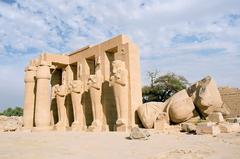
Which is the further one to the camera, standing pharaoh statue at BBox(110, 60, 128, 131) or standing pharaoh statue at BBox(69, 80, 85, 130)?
standing pharaoh statue at BBox(69, 80, 85, 130)

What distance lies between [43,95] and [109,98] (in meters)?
4.52

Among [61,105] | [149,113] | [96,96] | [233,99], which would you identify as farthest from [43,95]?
[233,99]

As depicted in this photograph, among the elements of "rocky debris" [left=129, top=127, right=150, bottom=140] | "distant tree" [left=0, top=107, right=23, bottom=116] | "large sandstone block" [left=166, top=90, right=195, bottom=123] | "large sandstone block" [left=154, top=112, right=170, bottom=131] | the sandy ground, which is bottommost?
the sandy ground

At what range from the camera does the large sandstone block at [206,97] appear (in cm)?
1266

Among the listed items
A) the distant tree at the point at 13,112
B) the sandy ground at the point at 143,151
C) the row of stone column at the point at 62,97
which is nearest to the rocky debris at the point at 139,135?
the sandy ground at the point at 143,151

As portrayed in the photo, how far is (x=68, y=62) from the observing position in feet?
65.6

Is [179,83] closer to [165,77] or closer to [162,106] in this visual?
[165,77]

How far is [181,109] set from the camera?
1271 cm

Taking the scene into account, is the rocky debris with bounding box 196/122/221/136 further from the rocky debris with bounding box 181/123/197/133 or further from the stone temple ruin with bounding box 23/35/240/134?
the rocky debris with bounding box 181/123/197/133

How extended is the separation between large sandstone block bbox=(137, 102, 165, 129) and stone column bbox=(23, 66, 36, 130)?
846cm

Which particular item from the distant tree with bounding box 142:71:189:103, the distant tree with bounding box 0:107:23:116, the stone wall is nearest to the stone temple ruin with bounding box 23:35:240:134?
the stone wall

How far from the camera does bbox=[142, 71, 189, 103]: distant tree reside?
2978 centimetres

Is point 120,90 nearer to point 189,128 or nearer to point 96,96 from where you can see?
point 96,96

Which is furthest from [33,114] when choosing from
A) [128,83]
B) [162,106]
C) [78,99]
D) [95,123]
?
[162,106]
